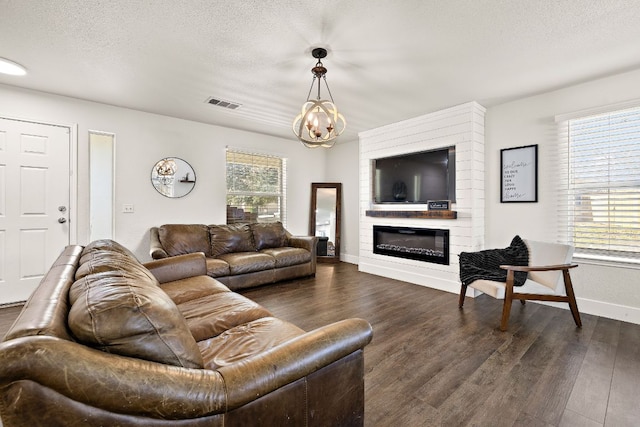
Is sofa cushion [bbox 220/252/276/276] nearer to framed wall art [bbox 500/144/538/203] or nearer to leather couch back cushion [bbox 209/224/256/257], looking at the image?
leather couch back cushion [bbox 209/224/256/257]

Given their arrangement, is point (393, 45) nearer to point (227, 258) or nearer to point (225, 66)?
point (225, 66)

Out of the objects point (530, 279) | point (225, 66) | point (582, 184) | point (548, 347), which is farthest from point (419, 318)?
point (225, 66)

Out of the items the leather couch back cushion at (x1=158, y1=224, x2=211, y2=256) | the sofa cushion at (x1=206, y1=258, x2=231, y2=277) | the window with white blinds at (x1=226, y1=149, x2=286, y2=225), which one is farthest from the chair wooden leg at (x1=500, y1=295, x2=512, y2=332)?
the window with white blinds at (x1=226, y1=149, x2=286, y2=225)

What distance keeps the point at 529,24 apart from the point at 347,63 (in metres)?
1.43

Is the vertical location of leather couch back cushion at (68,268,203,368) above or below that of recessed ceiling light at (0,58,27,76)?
below

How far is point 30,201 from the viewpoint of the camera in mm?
3469

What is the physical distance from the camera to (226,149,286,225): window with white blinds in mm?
5137

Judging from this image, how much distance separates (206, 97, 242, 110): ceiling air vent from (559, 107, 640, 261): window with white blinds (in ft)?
12.9

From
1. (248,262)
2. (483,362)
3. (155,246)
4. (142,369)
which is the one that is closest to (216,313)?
(142,369)

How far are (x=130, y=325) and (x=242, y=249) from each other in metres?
3.74

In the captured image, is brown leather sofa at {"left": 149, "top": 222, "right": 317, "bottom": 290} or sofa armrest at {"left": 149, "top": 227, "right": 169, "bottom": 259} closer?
sofa armrest at {"left": 149, "top": 227, "right": 169, "bottom": 259}

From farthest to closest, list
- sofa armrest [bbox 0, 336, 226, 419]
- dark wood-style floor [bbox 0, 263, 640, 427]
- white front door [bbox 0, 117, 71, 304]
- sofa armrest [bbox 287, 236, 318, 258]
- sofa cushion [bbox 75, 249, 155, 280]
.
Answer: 1. sofa armrest [bbox 287, 236, 318, 258]
2. white front door [bbox 0, 117, 71, 304]
3. dark wood-style floor [bbox 0, 263, 640, 427]
4. sofa cushion [bbox 75, 249, 155, 280]
5. sofa armrest [bbox 0, 336, 226, 419]

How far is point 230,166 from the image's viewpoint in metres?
5.09

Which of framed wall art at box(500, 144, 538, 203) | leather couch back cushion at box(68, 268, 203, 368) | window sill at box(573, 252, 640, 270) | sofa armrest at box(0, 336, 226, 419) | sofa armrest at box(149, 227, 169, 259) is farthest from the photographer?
sofa armrest at box(149, 227, 169, 259)
